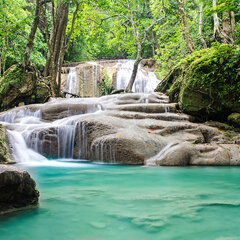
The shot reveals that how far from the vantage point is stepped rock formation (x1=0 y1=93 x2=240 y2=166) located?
6.01m

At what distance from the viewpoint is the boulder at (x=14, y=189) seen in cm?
220

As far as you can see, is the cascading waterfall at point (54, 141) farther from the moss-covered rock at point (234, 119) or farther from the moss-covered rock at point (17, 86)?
the moss-covered rock at point (234, 119)

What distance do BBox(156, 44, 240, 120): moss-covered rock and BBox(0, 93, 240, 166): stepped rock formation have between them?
589 mm

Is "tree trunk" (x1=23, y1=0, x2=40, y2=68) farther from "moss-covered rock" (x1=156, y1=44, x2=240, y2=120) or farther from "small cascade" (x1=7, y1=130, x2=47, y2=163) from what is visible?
"moss-covered rock" (x1=156, y1=44, x2=240, y2=120)

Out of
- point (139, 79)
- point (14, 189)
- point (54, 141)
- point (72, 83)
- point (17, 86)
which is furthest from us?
point (72, 83)

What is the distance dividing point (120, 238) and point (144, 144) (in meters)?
4.35

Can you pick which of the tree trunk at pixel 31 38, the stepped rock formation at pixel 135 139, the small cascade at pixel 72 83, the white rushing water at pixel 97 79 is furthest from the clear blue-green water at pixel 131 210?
the small cascade at pixel 72 83

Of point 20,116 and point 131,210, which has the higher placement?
point 20,116

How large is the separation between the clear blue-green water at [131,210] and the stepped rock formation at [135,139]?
1592mm

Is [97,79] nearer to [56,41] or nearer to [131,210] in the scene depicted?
[56,41]

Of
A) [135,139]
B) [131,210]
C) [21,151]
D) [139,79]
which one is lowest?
[131,210]

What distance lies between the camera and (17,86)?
1113 centimetres

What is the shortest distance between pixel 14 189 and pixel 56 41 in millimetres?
12573

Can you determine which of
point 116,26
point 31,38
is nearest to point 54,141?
point 31,38
